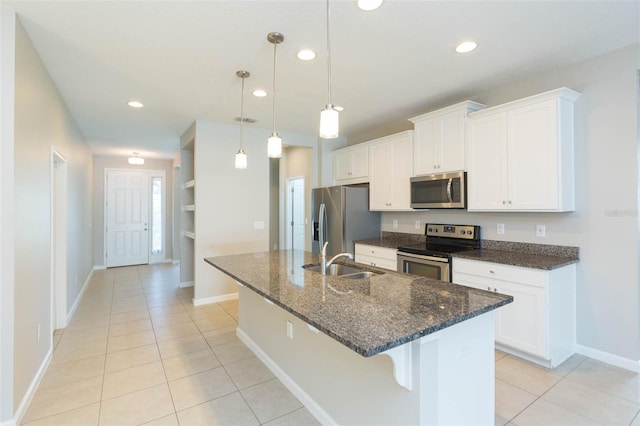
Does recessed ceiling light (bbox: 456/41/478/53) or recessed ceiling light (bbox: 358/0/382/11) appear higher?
recessed ceiling light (bbox: 456/41/478/53)

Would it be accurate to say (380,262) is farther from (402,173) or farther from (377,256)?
(402,173)

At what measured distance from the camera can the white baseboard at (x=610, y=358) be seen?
8.21ft

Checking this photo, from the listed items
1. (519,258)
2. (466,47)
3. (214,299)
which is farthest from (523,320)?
(214,299)

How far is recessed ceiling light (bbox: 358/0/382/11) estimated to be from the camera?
73.7 inches

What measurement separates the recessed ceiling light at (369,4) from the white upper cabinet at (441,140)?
1776 millimetres

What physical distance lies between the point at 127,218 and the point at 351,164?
225 inches

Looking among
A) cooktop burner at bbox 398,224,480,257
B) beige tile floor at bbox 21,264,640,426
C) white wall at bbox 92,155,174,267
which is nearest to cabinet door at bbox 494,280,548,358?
beige tile floor at bbox 21,264,640,426

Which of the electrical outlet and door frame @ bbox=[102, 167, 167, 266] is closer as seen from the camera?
the electrical outlet

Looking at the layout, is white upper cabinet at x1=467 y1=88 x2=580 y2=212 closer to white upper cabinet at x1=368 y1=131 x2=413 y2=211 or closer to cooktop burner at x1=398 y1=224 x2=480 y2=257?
cooktop burner at x1=398 y1=224 x2=480 y2=257

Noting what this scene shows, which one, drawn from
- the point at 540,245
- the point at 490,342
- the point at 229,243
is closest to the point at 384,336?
the point at 490,342

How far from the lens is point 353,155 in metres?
4.90

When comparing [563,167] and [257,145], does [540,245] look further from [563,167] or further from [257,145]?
[257,145]

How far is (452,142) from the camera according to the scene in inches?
134

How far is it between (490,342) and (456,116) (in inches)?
97.6
